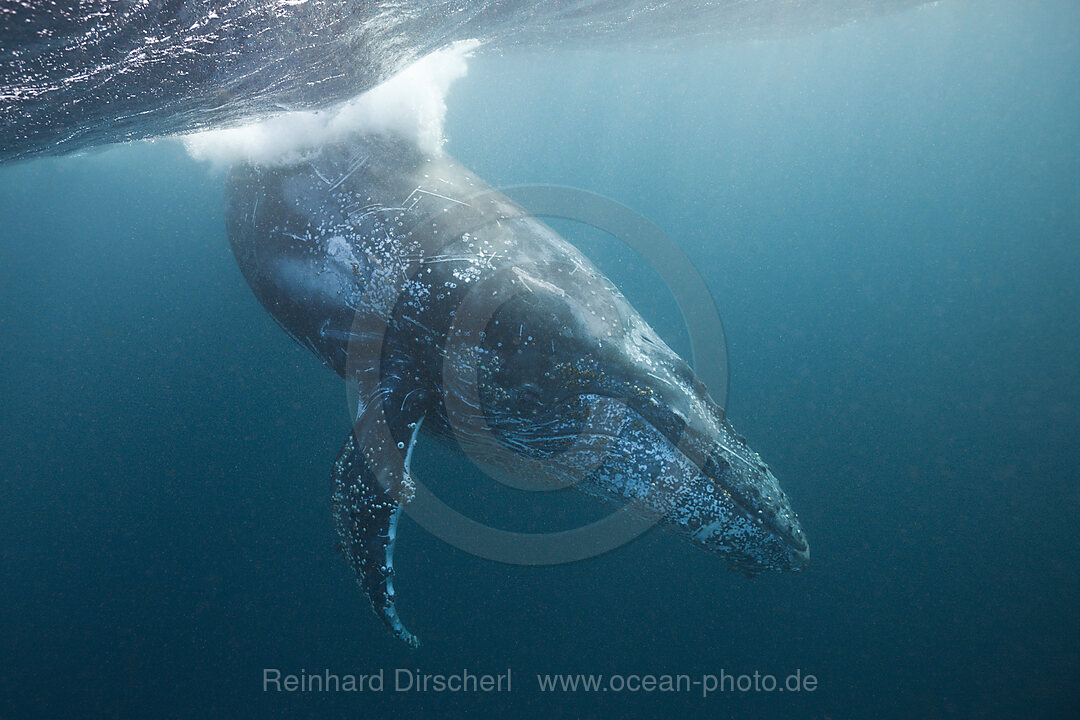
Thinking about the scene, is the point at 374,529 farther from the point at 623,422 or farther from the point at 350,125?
the point at 350,125

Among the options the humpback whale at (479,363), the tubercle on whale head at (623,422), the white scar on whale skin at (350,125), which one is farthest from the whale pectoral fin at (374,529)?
the white scar on whale skin at (350,125)

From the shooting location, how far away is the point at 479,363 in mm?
3857

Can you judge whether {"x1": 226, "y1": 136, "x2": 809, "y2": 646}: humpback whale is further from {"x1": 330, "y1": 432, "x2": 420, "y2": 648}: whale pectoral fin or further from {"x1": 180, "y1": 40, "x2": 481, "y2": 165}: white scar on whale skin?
{"x1": 180, "y1": 40, "x2": 481, "y2": 165}: white scar on whale skin

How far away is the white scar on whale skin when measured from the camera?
498cm

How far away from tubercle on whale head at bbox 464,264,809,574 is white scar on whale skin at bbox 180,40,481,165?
8.92 ft

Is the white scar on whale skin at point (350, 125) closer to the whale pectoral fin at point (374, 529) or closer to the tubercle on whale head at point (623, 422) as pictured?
the tubercle on whale head at point (623, 422)

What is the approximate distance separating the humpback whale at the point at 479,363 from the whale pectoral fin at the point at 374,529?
0.01 metres

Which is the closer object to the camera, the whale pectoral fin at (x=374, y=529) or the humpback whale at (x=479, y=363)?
the whale pectoral fin at (x=374, y=529)

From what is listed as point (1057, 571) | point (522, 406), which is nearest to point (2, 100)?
point (522, 406)

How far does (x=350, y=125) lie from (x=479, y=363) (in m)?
3.31

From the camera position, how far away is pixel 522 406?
12.9 ft

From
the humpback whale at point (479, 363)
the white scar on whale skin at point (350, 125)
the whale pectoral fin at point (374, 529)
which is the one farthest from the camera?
the white scar on whale skin at point (350, 125)

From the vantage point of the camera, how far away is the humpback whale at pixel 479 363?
382 cm

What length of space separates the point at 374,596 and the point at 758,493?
3.52 m
